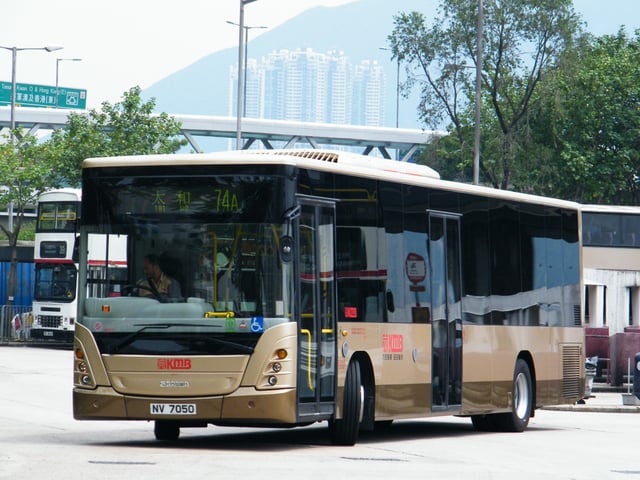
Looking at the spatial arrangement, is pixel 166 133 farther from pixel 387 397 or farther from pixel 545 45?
pixel 387 397

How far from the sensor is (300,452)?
607 inches

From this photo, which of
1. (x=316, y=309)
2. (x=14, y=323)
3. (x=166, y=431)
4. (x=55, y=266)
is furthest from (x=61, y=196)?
(x=316, y=309)

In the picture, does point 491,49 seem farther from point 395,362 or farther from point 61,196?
point 395,362

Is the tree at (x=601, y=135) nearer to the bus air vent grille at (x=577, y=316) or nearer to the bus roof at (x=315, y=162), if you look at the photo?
the bus air vent grille at (x=577, y=316)

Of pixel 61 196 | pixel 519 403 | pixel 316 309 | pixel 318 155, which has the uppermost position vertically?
pixel 61 196

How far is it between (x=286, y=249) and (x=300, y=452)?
6.83ft

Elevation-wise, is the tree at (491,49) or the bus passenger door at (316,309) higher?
the tree at (491,49)

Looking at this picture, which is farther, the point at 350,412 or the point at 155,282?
the point at 350,412

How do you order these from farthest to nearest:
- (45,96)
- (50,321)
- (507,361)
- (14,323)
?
(45,96) < (14,323) < (50,321) < (507,361)

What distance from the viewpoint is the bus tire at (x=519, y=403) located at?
21.1 m

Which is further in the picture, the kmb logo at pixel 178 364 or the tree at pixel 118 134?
the tree at pixel 118 134

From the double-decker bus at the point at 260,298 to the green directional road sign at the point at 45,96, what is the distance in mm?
63849

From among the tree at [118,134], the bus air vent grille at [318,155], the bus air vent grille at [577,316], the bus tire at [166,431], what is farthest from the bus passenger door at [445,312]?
the tree at [118,134]

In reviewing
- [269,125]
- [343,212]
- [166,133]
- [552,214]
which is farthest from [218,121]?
[343,212]
